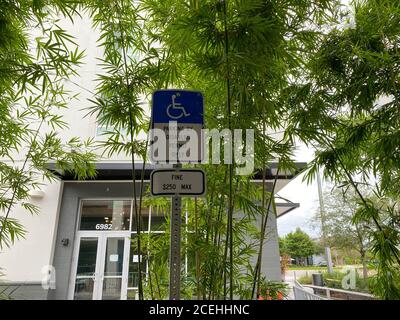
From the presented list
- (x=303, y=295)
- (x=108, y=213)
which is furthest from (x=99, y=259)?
(x=303, y=295)

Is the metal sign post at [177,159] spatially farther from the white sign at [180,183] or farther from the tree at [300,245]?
the tree at [300,245]

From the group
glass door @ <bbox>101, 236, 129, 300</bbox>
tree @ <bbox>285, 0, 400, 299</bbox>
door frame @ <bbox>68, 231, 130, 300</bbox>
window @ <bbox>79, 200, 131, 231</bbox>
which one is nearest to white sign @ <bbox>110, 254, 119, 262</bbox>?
glass door @ <bbox>101, 236, 129, 300</bbox>

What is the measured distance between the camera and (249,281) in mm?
1823

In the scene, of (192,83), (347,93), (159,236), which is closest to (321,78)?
(347,93)

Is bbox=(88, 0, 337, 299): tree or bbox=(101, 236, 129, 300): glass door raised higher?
bbox=(88, 0, 337, 299): tree

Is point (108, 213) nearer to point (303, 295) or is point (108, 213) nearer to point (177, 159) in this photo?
point (303, 295)

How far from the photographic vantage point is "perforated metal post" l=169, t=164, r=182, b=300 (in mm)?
962

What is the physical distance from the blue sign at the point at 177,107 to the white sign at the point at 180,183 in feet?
0.67

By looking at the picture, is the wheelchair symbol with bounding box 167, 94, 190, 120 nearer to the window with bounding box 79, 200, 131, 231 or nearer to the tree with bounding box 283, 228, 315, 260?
the window with bounding box 79, 200, 131, 231

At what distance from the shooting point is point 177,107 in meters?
1.07

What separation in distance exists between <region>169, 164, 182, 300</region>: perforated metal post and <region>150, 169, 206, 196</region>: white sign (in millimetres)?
31

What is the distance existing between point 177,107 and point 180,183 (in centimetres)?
30
